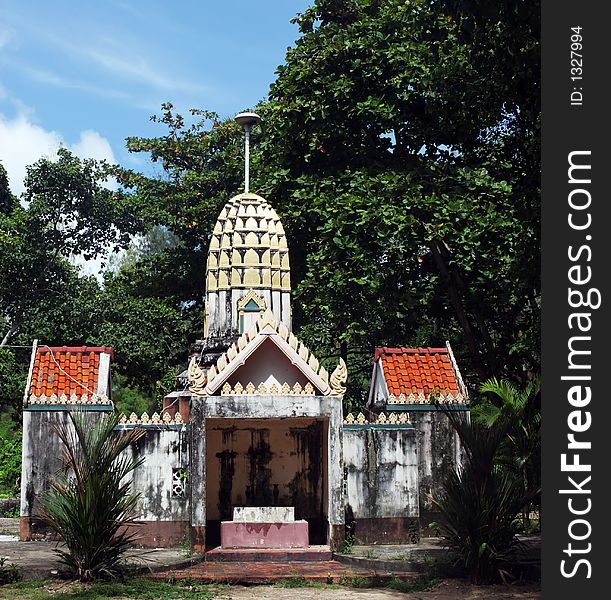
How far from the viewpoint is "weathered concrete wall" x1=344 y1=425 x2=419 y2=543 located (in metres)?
18.0

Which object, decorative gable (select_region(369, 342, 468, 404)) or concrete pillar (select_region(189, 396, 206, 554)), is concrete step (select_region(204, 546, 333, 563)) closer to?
concrete pillar (select_region(189, 396, 206, 554))

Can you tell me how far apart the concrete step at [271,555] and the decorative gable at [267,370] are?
2.75m

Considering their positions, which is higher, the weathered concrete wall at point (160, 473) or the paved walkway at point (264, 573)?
the weathered concrete wall at point (160, 473)

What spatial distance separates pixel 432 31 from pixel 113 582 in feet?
36.7

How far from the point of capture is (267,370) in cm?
1781

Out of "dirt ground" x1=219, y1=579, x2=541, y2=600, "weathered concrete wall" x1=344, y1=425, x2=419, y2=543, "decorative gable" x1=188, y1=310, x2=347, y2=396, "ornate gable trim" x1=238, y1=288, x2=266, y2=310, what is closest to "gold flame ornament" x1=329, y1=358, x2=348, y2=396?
"decorative gable" x1=188, y1=310, x2=347, y2=396

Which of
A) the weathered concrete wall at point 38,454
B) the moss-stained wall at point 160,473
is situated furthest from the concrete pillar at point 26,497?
the moss-stained wall at point 160,473

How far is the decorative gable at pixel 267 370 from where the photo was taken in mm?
16844

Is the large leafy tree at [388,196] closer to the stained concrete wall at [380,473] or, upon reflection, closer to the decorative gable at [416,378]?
the decorative gable at [416,378]

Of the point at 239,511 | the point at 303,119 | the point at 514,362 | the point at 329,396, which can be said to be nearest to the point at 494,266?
the point at 514,362

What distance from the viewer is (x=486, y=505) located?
13938 mm

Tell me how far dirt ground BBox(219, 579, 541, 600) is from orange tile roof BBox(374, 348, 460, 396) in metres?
5.99

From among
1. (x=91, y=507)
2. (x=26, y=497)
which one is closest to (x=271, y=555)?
(x=91, y=507)

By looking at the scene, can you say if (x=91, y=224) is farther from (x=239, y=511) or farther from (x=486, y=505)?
(x=486, y=505)
